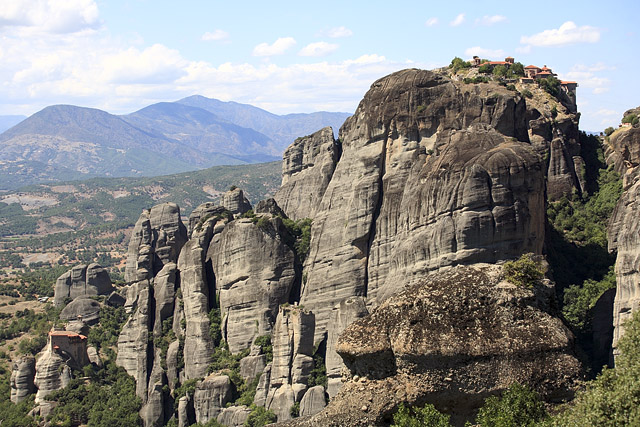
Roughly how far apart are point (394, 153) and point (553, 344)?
31.8 m

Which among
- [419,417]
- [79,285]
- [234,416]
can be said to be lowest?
[234,416]

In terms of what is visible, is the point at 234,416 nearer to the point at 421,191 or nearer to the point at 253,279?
the point at 253,279

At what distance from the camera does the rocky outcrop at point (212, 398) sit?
54500 millimetres

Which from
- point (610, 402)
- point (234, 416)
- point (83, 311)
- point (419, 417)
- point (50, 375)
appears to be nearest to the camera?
point (610, 402)

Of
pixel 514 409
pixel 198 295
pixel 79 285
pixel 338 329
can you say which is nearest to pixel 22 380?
pixel 198 295

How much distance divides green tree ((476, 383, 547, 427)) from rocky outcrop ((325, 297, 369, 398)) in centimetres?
2430

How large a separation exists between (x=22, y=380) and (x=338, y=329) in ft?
84.5

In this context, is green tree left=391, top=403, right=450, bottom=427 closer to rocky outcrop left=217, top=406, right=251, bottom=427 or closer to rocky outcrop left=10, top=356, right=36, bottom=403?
rocky outcrop left=217, top=406, right=251, bottom=427

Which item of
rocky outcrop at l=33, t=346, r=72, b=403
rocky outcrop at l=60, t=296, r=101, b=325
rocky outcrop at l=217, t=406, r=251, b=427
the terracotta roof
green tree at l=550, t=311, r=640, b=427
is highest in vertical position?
green tree at l=550, t=311, r=640, b=427

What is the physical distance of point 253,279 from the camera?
191 ft

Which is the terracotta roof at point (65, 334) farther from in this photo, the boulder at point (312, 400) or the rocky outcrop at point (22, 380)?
the boulder at point (312, 400)

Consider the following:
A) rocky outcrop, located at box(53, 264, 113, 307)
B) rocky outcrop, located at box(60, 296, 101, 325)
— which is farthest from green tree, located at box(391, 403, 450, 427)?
rocky outcrop, located at box(53, 264, 113, 307)

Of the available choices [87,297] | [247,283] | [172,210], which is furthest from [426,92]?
[87,297]

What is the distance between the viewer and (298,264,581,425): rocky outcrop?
2330 centimetres
